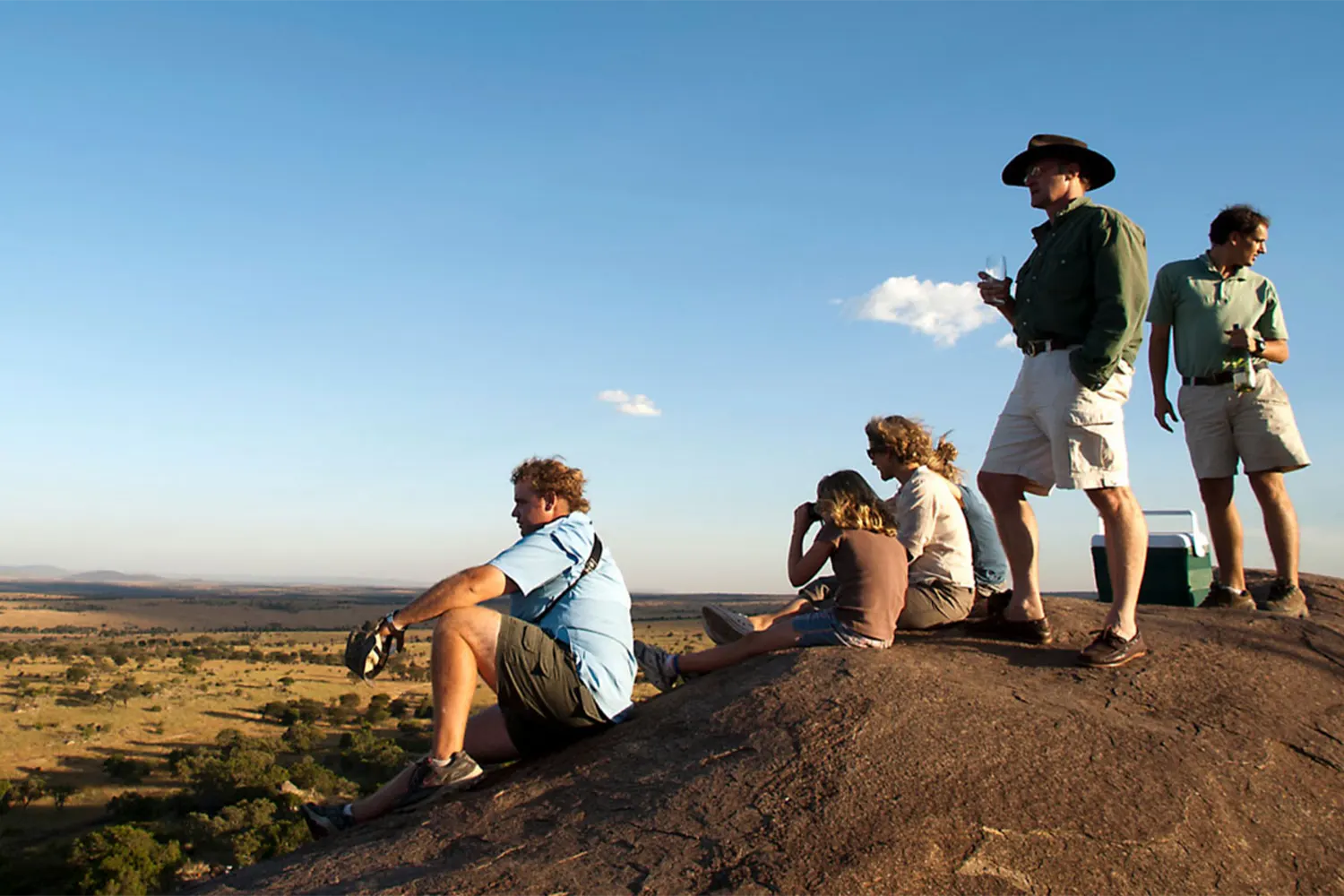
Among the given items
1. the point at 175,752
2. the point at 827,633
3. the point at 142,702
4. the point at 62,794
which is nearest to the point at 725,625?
the point at 827,633

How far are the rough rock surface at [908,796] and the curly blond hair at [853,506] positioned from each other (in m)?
0.65

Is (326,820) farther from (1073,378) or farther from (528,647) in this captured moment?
(1073,378)

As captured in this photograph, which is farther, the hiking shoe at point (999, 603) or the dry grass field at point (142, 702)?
the dry grass field at point (142, 702)

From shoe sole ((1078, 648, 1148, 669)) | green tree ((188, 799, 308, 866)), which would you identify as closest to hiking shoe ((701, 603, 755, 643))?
shoe sole ((1078, 648, 1148, 669))

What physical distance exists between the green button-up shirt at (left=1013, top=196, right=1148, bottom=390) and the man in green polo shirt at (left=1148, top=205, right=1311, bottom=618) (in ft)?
5.72

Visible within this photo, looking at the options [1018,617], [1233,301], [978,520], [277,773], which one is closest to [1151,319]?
[1233,301]

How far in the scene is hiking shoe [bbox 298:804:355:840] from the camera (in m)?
4.40

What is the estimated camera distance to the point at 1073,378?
4805 millimetres

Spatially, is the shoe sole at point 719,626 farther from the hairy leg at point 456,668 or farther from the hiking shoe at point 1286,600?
the hiking shoe at point 1286,600

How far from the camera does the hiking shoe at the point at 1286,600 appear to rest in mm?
6324

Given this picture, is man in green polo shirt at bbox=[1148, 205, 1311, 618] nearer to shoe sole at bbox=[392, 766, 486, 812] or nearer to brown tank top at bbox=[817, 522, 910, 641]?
brown tank top at bbox=[817, 522, 910, 641]

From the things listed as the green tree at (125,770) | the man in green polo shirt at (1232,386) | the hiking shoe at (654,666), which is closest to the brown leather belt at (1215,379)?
the man in green polo shirt at (1232,386)

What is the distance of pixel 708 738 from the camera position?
13.5 feet

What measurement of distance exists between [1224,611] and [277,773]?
23.5 metres
